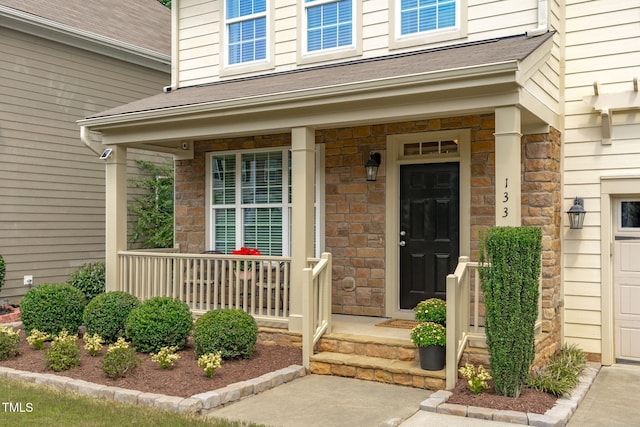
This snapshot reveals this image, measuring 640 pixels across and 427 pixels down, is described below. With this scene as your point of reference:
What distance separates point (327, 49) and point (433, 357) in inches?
180

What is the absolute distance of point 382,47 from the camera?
836 cm

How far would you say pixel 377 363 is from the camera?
261 inches

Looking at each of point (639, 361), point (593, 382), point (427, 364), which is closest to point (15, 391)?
point (427, 364)

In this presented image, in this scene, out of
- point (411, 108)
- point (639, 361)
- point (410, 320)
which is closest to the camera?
point (411, 108)

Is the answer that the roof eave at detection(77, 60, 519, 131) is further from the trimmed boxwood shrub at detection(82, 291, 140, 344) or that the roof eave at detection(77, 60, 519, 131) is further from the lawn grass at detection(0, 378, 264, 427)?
the lawn grass at detection(0, 378, 264, 427)

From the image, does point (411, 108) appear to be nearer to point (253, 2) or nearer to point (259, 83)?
point (259, 83)

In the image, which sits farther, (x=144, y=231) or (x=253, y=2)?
(x=144, y=231)

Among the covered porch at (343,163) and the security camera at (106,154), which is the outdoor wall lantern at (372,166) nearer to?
the covered porch at (343,163)

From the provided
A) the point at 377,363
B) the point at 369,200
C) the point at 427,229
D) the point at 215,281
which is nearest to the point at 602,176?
the point at 427,229

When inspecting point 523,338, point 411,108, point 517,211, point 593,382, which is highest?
point 411,108

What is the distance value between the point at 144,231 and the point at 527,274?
950 cm

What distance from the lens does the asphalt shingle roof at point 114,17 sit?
38.8 feet

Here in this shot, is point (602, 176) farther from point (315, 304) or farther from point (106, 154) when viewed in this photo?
point (106, 154)

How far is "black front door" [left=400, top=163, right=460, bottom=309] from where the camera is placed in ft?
26.3
